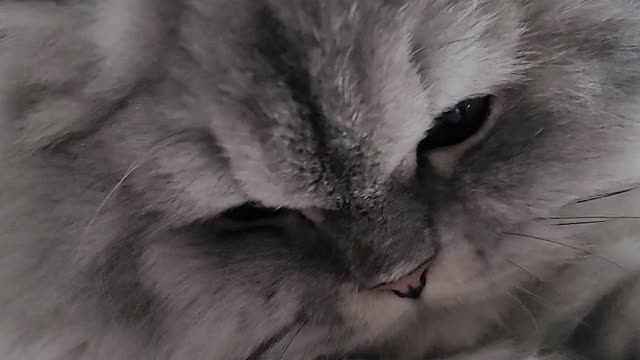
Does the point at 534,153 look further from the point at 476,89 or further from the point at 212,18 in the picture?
the point at 212,18

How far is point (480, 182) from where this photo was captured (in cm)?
73

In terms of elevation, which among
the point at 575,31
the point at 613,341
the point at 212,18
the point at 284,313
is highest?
the point at 212,18

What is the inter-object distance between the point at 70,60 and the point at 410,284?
331mm

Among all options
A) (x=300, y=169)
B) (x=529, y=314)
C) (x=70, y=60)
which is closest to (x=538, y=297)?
(x=529, y=314)

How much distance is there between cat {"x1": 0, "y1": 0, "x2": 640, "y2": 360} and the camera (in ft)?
2.03

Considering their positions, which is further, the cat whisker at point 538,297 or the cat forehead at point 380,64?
the cat whisker at point 538,297

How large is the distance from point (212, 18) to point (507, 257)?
348mm

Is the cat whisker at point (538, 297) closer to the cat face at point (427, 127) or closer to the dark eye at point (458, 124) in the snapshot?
the cat face at point (427, 127)

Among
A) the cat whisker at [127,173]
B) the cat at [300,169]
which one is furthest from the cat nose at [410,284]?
the cat whisker at [127,173]

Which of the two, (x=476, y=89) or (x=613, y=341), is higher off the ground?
(x=476, y=89)

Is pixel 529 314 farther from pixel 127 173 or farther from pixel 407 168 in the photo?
pixel 127 173

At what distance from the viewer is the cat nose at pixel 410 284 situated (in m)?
0.72

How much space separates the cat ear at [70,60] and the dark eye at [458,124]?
0.23 m

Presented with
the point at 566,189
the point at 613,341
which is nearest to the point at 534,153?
the point at 566,189
